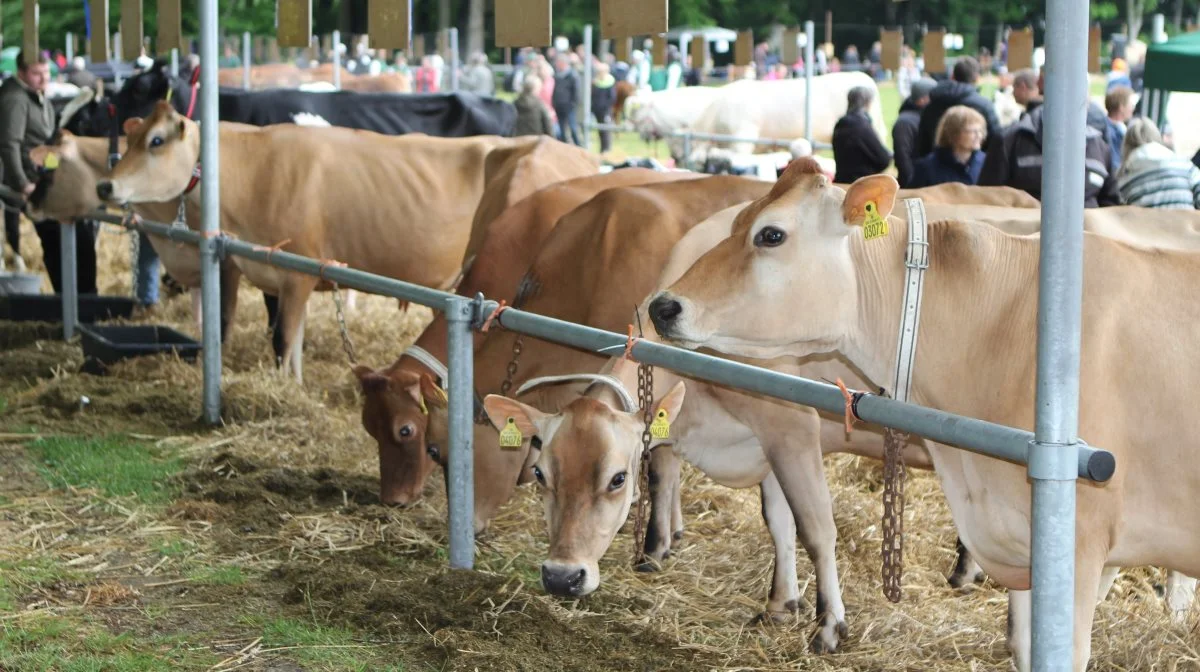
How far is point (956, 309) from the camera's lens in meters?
3.44

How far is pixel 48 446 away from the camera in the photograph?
6.50 m

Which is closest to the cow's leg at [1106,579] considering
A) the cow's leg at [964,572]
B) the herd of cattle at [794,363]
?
the herd of cattle at [794,363]

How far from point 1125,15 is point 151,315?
49.2 meters

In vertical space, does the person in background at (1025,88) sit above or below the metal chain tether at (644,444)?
above

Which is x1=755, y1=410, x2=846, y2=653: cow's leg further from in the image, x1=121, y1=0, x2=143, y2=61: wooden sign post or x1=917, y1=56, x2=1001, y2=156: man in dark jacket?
x1=917, y1=56, x2=1001, y2=156: man in dark jacket

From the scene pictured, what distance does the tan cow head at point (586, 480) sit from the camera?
3975 millimetres

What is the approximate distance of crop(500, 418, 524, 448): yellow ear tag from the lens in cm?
423

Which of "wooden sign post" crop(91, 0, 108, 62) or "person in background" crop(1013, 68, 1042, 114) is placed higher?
"wooden sign post" crop(91, 0, 108, 62)

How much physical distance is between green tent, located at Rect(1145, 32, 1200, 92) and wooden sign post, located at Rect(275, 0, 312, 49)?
16.4 ft

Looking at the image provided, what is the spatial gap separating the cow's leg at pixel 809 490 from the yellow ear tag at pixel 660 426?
69cm

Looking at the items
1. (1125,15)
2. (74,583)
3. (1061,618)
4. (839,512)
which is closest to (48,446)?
(74,583)

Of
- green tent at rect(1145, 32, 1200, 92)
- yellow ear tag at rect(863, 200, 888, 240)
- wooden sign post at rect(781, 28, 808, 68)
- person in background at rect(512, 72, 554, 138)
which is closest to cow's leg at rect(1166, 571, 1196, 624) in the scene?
yellow ear tag at rect(863, 200, 888, 240)

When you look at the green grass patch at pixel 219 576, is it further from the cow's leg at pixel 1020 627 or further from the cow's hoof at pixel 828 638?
the cow's leg at pixel 1020 627

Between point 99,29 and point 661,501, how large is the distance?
5.55 metres
